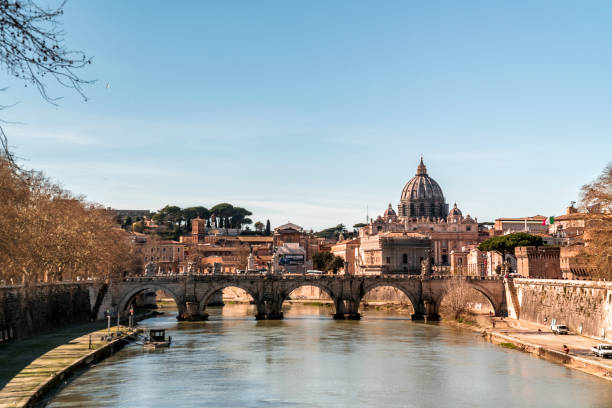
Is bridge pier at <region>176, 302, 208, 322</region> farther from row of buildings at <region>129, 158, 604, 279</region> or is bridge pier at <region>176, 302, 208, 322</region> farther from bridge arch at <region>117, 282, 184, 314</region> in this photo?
row of buildings at <region>129, 158, 604, 279</region>

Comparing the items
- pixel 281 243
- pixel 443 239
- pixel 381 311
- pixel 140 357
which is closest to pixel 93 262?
pixel 140 357

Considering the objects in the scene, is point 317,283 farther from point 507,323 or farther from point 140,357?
point 140,357

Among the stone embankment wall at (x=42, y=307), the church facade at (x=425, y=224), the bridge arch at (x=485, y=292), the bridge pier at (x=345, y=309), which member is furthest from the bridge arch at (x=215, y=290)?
the church facade at (x=425, y=224)

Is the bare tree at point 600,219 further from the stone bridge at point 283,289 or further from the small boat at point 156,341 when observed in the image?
the small boat at point 156,341

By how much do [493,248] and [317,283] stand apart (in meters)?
27.7

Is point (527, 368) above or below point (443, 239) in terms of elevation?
below

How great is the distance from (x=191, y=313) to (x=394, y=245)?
5800 centimetres

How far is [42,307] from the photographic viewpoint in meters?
47.5

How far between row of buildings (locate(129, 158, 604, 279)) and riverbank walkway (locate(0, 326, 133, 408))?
51.8 metres

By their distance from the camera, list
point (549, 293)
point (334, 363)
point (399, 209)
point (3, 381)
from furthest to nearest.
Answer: point (399, 209), point (549, 293), point (334, 363), point (3, 381)

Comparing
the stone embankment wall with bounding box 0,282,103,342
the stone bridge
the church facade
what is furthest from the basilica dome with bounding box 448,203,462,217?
the stone embankment wall with bounding box 0,282,103,342

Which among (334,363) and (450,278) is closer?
(334,363)

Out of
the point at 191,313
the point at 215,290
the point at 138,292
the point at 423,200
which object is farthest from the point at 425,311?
the point at 423,200

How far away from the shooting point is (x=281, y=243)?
154m
